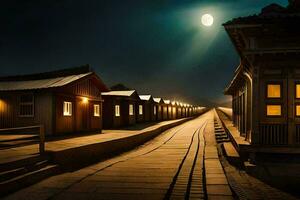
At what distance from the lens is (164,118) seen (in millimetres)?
43375

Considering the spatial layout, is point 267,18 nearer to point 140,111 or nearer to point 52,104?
A: point 52,104

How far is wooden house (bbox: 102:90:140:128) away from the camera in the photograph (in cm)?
2609

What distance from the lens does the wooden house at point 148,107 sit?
34.9 metres

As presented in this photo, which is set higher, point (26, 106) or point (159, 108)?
point (26, 106)

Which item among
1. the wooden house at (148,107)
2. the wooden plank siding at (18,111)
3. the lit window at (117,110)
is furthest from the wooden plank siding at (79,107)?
the wooden house at (148,107)

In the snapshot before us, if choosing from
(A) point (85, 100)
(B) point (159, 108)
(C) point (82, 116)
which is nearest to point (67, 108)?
(C) point (82, 116)

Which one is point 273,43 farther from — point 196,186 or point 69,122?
point 69,122

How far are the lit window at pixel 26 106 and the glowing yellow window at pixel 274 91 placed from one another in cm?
1381

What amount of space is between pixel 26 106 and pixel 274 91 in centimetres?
1446

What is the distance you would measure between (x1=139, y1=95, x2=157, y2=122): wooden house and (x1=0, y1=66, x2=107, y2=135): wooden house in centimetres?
1390

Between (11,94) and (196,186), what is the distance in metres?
14.7

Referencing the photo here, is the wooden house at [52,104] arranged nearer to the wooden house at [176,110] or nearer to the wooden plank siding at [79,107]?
the wooden plank siding at [79,107]

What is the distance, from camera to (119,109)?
2794 cm

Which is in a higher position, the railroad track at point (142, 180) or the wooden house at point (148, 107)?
the wooden house at point (148, 107)
